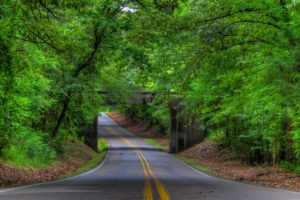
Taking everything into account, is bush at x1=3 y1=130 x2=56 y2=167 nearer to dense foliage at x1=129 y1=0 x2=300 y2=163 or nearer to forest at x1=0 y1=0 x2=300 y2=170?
forest at x1=0 y1=0 x2=300 y2=170

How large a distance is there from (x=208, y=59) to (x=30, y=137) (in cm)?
1125

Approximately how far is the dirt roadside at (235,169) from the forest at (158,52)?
4.30 ft

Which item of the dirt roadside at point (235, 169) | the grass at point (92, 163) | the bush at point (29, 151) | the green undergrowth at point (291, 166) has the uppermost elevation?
the bush at point (29, 151)

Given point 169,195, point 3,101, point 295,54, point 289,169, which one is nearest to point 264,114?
point 289,169

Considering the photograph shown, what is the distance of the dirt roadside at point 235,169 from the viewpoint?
1812cm

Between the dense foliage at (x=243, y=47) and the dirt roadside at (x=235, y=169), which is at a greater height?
the dense foliage at (x=243, y=47)

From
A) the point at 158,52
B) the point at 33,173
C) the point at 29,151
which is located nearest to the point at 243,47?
the point at 158,52

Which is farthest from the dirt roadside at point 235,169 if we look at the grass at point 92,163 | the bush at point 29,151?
the bush at point 29,151

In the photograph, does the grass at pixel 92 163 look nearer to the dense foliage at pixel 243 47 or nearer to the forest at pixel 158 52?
the forest at pixel 158 52

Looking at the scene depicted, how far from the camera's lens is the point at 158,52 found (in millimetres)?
19906

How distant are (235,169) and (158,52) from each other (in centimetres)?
958

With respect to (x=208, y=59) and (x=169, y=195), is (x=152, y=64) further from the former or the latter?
(x=169, y=195)

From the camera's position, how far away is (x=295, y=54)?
1514cm

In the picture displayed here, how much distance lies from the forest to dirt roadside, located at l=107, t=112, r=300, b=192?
131 centimetres
